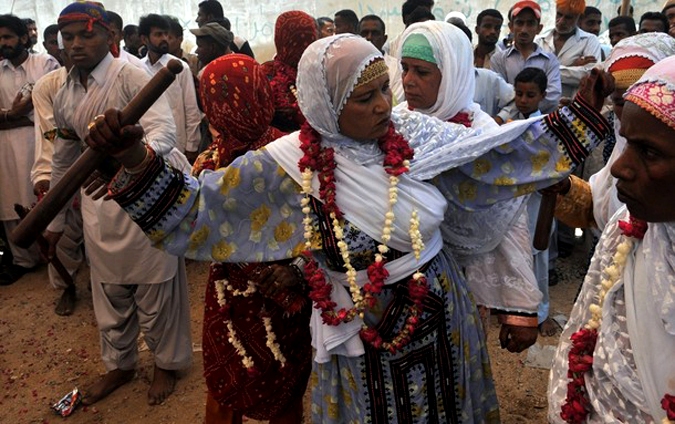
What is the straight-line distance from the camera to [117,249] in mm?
3781

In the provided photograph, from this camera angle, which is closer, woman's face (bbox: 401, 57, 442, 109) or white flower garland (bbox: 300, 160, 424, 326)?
white flower garland (bbox: 300, 160, 424, 326)

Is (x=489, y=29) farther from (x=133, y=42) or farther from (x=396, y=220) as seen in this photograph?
(x=133, y=42)

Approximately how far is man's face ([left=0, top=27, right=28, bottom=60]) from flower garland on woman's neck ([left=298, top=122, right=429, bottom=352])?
17.3 feet

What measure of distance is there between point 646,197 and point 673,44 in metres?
1.69

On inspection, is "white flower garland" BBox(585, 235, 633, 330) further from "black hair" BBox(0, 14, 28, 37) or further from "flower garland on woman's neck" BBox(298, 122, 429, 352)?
"black hair" BBox(0, 14, 28, 37)

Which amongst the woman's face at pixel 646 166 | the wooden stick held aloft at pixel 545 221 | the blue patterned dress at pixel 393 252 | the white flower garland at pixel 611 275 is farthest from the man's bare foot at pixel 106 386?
the woman's face at pixel 646 166

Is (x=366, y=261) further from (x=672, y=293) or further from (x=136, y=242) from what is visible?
(x=136, y=242)

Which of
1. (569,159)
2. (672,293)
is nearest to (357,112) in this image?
(569,159)

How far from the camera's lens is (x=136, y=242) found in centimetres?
377

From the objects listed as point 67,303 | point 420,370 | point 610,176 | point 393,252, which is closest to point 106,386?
point 67,303

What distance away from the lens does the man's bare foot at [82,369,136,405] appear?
4.14m

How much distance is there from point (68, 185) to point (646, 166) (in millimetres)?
1692

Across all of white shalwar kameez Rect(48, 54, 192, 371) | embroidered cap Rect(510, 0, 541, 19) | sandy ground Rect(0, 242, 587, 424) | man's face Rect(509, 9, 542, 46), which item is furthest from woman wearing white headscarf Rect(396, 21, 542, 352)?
embroidered cap Rect(510, 0, 541, 19)

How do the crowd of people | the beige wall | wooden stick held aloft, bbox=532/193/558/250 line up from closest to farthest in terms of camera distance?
the crowd of people, wooden stick held aloft, bbox=532/193/558/250, the beige wall
